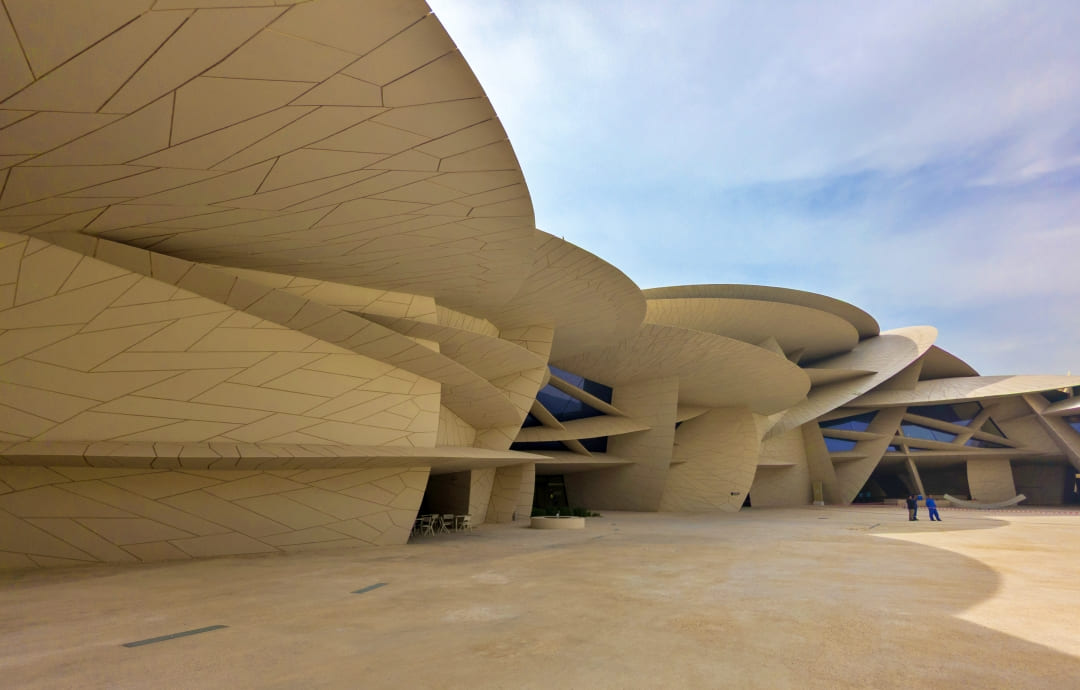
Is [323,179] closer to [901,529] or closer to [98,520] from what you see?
[98,520]

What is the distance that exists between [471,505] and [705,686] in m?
15.2

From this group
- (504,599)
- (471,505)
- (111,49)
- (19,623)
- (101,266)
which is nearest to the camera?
(111,49)

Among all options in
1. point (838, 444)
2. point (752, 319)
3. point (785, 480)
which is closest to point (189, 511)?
point (752, 319)

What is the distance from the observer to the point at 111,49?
12.0 feet

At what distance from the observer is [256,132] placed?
15.4ft

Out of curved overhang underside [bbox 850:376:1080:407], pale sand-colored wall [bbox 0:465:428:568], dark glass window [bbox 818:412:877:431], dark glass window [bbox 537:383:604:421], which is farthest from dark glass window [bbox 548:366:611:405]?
dark glass window [bbox 818:412:877:431]

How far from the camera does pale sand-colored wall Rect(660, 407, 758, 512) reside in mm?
25375

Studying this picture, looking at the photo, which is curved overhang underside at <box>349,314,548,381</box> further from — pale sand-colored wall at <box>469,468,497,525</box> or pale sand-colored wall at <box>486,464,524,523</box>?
pale sand-colored wall at <box>486,464,524,523</box>

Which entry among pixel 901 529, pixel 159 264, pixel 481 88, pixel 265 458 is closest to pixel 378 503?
pixel 265 458

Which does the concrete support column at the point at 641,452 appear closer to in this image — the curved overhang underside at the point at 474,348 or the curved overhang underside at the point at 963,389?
the curved overhang underside at the point at 474,348

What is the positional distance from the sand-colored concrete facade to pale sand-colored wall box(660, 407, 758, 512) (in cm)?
772

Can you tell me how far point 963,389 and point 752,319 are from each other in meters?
17.2

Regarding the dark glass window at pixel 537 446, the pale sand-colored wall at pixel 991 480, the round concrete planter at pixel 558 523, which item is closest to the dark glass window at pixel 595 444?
the dark glass window at pixel 537 446

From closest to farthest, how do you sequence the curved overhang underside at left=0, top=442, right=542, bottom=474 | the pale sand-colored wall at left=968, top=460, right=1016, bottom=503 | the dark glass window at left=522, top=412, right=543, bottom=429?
1. the curved overhang underside at left=0, top=442, right=542, bottom=474
2. the dark glass window at left=522, top=412, right=543, bottom=429
3. the pale sand-colored wall at left=968, top=460, right=1016, bottom=503
